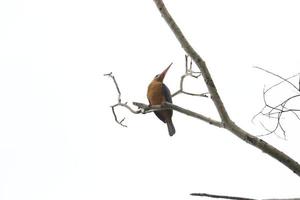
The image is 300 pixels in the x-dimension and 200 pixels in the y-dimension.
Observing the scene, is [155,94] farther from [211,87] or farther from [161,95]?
[211,87]

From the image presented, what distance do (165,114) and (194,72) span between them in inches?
237

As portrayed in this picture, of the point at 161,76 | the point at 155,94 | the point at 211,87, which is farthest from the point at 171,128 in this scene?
the point at 211,87

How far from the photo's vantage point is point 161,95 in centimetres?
981

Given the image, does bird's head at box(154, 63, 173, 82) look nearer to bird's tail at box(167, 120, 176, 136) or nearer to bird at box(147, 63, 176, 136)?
bird at box(147, 63, 176, 136)

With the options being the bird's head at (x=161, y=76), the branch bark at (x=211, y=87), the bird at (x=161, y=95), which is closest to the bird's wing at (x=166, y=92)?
the bird at (x=161, y=95)

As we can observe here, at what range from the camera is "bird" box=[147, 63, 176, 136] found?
9773 millimetres

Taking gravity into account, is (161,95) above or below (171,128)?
above

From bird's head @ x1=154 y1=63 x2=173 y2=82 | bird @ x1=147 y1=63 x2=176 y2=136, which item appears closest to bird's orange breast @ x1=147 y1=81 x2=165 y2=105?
bird @ x1=147 y1=63 x2=176 y2=136

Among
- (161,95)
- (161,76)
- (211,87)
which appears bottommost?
(211,87)

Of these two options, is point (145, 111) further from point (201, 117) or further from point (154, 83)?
point (154, 83)

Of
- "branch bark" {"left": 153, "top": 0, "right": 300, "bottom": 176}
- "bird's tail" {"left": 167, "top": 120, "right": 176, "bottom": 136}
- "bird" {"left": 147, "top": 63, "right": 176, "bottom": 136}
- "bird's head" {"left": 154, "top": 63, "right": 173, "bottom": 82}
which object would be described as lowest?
"branch bark" {"left": 153, "top": 0, "right": 300, "bottom": 176}

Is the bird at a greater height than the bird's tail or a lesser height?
greater

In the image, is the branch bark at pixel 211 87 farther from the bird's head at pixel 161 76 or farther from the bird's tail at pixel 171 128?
the bird's tail at pixel 171 128

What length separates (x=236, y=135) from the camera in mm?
3100
